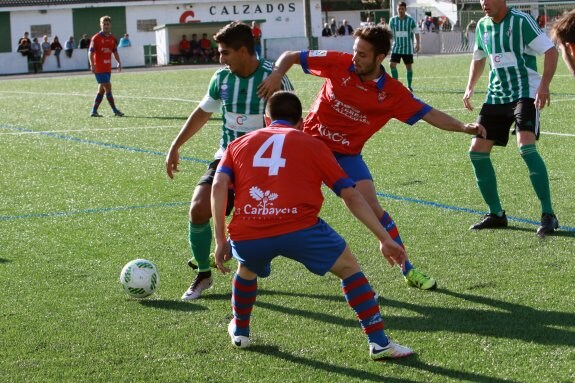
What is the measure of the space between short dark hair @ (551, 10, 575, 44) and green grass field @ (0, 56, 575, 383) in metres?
1.55

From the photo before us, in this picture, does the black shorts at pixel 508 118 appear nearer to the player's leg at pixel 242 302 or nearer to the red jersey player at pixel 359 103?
the red jersey player at pixel 359 103

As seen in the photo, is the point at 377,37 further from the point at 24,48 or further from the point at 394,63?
the point at 24,48

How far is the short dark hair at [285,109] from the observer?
5059 millimetres

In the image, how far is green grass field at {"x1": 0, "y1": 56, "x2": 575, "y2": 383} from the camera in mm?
5051

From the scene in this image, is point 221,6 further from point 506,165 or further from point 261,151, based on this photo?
point 261,151

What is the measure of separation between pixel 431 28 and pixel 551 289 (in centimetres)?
4677

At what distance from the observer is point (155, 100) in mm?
23109

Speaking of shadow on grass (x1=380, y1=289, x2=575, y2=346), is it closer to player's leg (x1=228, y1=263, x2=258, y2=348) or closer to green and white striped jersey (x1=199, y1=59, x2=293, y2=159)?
player's leg (x1=228, y1=263, x2=258, y2=348)

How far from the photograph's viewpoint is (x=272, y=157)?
4.84m

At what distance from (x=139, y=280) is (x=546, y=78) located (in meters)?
3.77

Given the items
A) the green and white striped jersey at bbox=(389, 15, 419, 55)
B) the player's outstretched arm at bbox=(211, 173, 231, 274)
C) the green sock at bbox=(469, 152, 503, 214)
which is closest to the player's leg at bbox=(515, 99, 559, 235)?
the green sock at bbox=(469, 152, 503, 214)

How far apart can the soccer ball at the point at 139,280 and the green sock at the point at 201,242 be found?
30 centimetres

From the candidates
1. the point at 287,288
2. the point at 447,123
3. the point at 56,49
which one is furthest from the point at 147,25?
the point at 447,123

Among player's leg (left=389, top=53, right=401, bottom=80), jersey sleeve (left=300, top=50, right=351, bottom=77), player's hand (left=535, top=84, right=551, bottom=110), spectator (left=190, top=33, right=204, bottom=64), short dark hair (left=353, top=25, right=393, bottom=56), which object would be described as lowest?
player's hand (left=535, top=84, right=551, bottom=110)
